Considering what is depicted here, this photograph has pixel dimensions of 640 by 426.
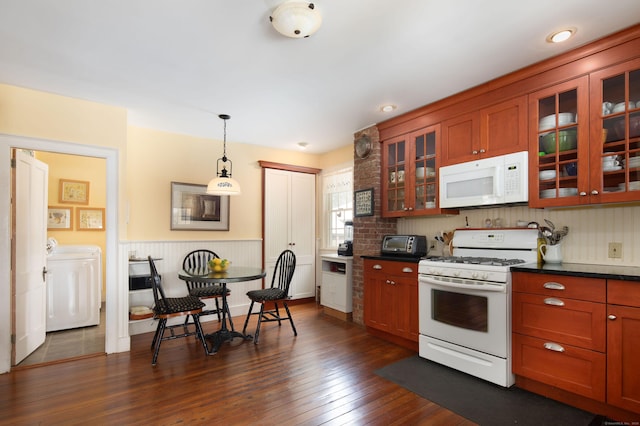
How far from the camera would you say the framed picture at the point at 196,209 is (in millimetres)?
4379

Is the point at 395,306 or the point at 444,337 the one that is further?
the point at 395,306

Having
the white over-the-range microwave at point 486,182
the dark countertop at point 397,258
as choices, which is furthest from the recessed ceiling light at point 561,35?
the dark countertop at point 397,258

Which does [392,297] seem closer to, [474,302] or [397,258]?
[397,258]

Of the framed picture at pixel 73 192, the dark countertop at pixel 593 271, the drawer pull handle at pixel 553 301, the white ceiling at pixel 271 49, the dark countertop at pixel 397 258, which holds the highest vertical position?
the white ceiling at pixel 271 49

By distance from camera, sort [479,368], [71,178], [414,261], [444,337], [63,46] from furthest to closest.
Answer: [71,178] → [414,261] → [444,337] → [479,368] → [63,46]

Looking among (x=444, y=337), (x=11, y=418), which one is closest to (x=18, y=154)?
(x=11, y=418)

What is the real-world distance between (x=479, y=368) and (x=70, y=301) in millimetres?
4691

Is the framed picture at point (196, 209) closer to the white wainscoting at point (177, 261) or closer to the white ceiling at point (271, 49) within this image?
the white wainscoting at point (177, 261)

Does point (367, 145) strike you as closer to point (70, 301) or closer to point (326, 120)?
point (326, 120)

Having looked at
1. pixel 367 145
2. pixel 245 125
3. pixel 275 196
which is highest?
pixel 245 125

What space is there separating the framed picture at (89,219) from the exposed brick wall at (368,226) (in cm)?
422

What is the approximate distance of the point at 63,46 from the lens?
2.34 meters

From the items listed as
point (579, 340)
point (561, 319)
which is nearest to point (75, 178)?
point (561, 319)

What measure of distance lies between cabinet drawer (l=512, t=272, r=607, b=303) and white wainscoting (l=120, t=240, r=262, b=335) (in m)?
3.30
